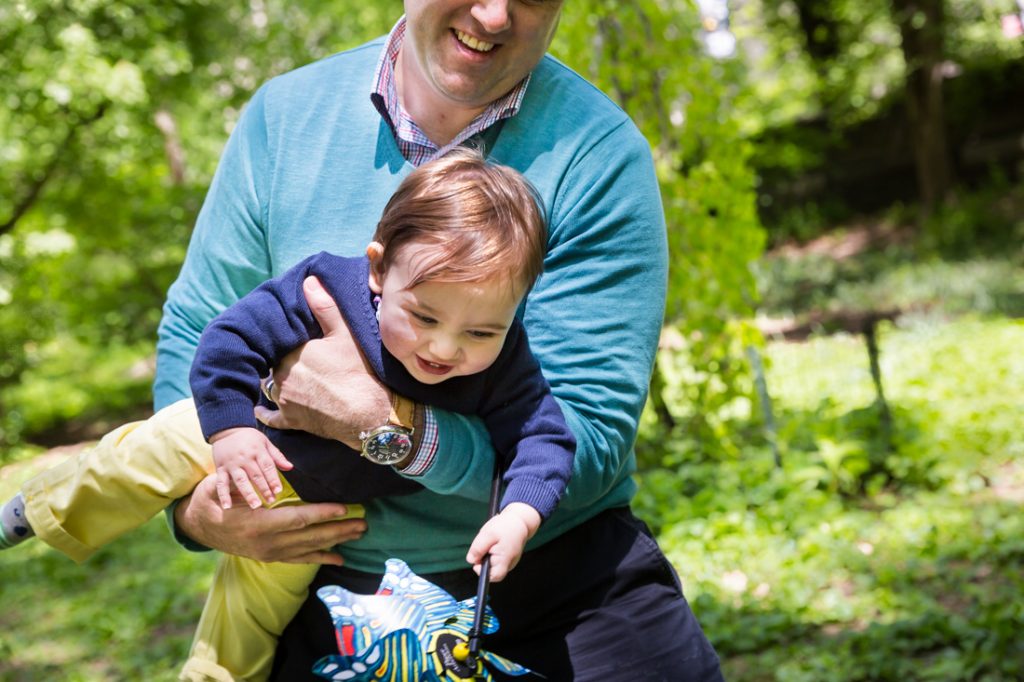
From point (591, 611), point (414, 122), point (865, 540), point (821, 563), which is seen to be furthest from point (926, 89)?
point (591, 611)

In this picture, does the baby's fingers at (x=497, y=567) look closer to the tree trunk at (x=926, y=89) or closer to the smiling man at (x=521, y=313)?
the smiling man at (x=521, y=313)

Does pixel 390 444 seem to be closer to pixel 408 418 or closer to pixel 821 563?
pixel 408 418

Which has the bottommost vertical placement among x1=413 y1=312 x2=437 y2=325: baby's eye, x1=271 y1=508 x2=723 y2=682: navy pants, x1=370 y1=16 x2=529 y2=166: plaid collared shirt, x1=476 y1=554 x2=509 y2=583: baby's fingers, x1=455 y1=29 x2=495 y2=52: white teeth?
x1=271 y1=508 x2=723 y2=682: navy pants

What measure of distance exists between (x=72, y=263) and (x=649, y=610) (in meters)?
8.82

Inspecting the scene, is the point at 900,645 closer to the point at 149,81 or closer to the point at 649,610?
the point at 649,610

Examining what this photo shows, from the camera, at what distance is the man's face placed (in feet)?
6.08

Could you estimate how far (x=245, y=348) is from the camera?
1759 mm

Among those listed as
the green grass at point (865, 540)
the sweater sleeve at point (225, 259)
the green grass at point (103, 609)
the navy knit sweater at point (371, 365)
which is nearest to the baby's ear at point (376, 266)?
the navy knit sweater at point (371, 365)

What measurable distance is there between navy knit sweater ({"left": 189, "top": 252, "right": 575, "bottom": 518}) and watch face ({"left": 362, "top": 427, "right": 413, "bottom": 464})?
0.28 ft

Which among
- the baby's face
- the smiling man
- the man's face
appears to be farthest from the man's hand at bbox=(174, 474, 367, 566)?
the man's face

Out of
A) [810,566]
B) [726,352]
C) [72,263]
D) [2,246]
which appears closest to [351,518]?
[810,566]

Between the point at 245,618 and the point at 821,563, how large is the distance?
307cm

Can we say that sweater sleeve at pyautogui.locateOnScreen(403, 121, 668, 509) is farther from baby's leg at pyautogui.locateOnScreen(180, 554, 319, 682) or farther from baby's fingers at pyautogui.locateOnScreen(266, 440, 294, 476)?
baby's leg at pyautogui.locateOnScreen(180, 554, 319, 682)

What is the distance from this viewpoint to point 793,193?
16.5 metres
